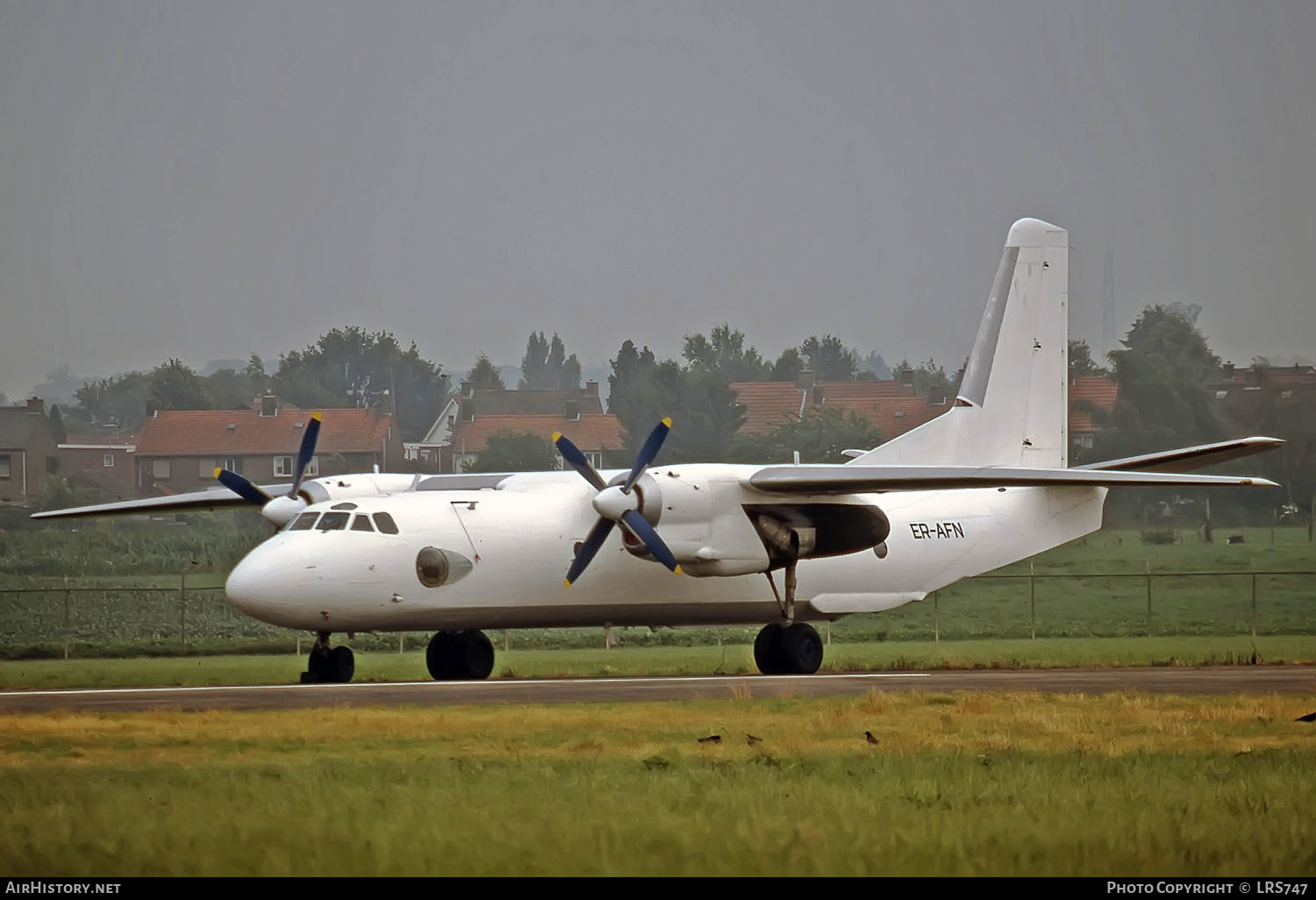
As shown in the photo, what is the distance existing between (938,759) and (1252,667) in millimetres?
13619

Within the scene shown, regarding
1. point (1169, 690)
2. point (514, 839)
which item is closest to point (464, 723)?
point (514, 839)

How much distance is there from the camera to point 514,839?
1155 cm

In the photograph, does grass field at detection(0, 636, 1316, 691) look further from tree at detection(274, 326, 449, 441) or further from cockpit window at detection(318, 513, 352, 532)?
tree at detection(274, 326, 449, 441)

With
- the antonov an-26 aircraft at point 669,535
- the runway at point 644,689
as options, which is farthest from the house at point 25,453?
the runway at point 644,689

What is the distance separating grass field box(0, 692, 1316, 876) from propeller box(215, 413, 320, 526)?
28.1 feet

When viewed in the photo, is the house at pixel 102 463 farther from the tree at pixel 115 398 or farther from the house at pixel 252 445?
the tree at pixel 115 398

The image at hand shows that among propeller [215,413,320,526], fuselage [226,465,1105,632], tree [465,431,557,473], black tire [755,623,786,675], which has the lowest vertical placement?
black tire [755,623,786,675]

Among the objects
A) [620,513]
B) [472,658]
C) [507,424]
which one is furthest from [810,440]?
[620,513]

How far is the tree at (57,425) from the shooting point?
74.3 meters

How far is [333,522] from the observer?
86.4ft

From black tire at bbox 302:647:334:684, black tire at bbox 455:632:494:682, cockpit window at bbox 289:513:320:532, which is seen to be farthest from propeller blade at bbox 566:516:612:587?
cockpit window at bbox 289:513:320:532

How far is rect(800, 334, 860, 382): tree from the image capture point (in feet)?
297

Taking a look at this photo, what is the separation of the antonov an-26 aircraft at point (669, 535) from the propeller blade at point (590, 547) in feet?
0.13
